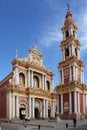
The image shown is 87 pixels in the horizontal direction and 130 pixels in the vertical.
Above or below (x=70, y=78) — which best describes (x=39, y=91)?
below

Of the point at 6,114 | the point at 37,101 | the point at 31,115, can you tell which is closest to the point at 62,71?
the point at 37,101

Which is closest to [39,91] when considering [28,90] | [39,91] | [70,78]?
[39,91]

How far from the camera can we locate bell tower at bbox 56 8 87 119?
49094 millimetres

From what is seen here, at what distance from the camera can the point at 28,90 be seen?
148 ft

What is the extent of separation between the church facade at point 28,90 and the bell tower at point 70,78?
2.48 m

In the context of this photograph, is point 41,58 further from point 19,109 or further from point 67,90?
point 19,109

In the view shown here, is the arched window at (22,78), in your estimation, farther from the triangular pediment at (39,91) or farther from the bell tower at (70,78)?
the bell tower at (70,78)

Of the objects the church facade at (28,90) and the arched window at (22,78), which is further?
the arched window at (22,78)

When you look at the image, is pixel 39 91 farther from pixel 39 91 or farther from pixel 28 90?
pixel 28 90

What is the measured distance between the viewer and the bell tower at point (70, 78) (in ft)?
161

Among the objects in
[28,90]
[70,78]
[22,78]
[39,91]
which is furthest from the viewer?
[70,78]

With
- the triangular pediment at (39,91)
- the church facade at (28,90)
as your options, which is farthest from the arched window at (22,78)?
the triangular pediment at (39,91)

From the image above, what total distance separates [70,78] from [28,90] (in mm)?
10981

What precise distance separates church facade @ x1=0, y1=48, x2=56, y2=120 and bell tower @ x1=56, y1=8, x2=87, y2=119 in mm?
2485
